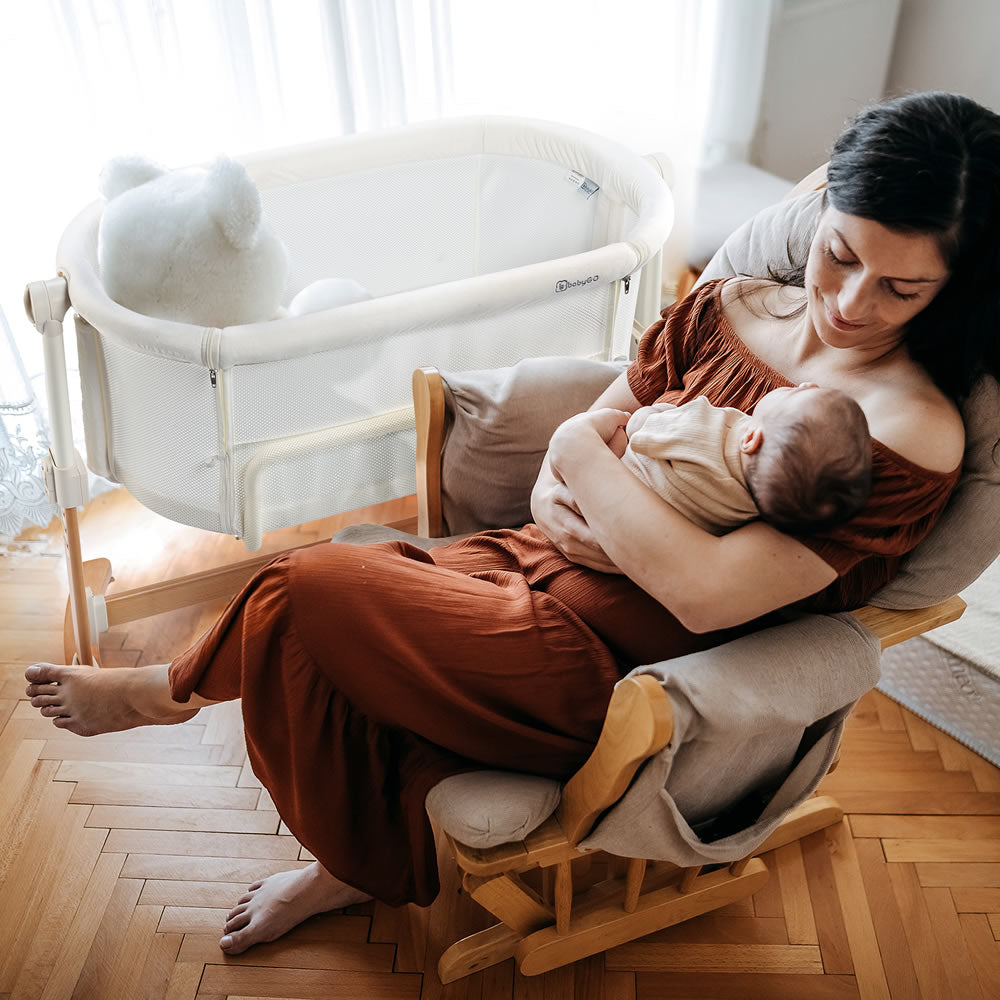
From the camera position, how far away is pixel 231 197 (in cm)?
159

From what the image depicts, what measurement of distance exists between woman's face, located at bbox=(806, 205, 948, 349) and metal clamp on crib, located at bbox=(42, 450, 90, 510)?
3.74ft

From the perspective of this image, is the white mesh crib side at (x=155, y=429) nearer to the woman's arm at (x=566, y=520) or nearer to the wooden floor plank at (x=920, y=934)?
the woman's arm at (x=566, y=520)

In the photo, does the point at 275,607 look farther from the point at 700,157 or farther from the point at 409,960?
the point at 700,157

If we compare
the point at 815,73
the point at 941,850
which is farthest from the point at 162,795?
the point at 815,73

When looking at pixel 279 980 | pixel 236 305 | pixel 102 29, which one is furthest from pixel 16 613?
pixel 102 29

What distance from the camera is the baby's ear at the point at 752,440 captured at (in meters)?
1.11

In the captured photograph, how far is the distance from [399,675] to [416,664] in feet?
0.10

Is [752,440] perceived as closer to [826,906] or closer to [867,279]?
[867,279]

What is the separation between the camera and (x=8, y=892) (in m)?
1.53

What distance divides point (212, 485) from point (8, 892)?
0.66 m

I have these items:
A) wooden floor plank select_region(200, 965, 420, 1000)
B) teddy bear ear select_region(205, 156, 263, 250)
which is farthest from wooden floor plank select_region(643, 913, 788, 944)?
teddy bear ear select_region(205, 156, 263, 250)

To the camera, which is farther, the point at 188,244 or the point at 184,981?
the point at 188,244

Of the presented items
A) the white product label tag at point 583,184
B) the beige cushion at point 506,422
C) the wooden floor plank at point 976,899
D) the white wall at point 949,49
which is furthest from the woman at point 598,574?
the white wall at point 949,49

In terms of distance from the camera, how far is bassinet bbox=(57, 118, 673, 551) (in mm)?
1523
